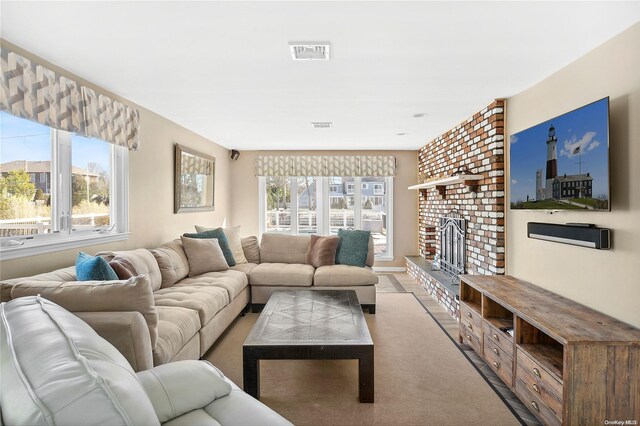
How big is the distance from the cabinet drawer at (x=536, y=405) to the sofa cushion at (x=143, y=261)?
2784mm

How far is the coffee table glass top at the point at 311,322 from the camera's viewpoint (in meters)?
2.28

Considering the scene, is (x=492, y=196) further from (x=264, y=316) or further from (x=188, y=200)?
(x=188, y=200)

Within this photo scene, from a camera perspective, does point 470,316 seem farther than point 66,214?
Yes

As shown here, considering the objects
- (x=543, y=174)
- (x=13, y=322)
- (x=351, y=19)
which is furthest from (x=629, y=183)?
(x=13, y=322)

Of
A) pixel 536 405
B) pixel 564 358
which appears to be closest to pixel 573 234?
pixel 564 358

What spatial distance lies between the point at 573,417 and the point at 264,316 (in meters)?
2.00

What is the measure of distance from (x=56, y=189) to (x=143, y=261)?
0.87 meters

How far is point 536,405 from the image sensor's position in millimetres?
2027

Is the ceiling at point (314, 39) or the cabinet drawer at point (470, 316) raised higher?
the ceiling at point (314, 39)

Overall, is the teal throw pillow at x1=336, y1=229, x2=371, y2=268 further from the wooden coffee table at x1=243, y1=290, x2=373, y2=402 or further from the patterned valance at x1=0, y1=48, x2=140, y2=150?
the patterned valance at x1=0, y1=48, x2=140, y2=150

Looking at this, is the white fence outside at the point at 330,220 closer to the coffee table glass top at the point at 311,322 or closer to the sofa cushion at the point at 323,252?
the sofa cushion at the point at 323,252

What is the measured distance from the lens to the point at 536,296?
259 centimetres

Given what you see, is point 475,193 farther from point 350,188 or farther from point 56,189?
point 56,189

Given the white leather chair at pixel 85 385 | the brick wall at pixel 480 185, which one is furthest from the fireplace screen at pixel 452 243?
the white leather chair at pixel 85 385
